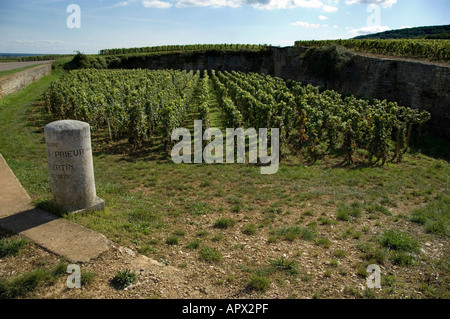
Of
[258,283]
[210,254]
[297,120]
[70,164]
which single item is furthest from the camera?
[297,120]

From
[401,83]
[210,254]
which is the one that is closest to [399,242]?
[210,254]

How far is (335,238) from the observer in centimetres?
649

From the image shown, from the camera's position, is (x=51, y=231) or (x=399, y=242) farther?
(x=399, y=242)

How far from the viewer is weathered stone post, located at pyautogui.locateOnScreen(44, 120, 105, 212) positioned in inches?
238

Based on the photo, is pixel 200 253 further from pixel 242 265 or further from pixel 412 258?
pixel 412 258

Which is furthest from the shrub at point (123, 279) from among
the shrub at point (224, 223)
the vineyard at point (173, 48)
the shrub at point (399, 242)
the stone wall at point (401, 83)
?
the vineyard at point (173, 48)

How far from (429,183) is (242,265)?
26.0 ft

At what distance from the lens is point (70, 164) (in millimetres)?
6188

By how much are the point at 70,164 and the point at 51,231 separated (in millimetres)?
1335

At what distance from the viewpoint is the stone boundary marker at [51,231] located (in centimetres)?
514

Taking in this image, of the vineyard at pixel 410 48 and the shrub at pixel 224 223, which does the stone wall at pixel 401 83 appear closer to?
the vineyard at pixel 410 48

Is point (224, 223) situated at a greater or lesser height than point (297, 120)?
lesser

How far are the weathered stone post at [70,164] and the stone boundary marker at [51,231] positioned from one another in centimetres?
49

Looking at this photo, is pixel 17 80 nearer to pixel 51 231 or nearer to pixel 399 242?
pixel 51 231
